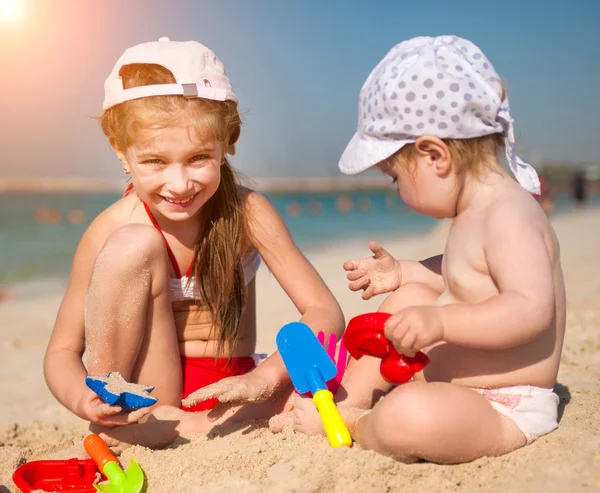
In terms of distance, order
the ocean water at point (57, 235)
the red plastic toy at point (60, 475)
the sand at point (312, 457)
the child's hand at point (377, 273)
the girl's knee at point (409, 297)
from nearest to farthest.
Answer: the sand at point (312, 457)
the red plastic toy at point (60, 475)
the girl's knee at point (409, 297)
the child's hand at point (377, 273)
the ocean water at point (57, 235)

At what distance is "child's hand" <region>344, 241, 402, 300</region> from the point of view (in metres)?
1.77

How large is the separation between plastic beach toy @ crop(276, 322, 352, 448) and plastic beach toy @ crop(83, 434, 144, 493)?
41cm

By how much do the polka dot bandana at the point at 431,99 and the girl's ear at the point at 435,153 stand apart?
0.05 ft

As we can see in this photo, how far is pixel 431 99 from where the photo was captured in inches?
56.4

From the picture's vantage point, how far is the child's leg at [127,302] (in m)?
1.65

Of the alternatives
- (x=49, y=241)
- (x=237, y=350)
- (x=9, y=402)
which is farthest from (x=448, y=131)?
(x=49, y=241)

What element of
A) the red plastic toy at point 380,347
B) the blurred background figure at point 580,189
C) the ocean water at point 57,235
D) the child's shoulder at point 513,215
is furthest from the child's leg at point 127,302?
the blurred background figure at point 580,189

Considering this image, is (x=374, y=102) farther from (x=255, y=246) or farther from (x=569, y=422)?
(x=569, y=422)

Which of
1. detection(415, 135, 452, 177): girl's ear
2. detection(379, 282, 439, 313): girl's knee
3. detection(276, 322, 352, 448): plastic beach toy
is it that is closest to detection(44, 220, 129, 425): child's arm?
detection(276, 322, 352, 448): plastic beach toy

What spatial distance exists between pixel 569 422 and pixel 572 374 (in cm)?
60

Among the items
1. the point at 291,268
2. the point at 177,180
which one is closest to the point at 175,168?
the point at 177,180

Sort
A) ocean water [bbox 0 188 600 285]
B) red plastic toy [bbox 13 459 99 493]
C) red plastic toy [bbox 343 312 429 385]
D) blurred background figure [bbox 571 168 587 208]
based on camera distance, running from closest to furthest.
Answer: red plastic toy [bbox 343 312 429 385] → red plastic toy [bbox 13 459 99 493] → ocean water [bbox 0 188 600 285] → blurred background figure [bbox 571 168 587 208]

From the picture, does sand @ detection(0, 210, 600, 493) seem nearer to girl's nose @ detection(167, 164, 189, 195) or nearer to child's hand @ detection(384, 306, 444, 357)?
child's hand @ detection(384, 306, 444, 357)

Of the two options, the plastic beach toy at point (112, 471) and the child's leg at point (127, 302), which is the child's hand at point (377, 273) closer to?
the child's leg at point (127, 302)
